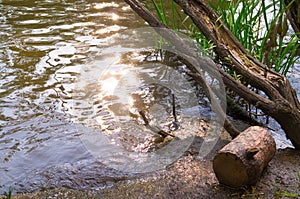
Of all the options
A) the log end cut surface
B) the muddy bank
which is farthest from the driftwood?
the log end cut surface

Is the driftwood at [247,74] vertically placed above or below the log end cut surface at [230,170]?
above

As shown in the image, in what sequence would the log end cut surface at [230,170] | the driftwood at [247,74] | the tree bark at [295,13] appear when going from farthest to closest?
the tree bark at [295,13], the driftwood at [247,74], the log end cut surface at [230,170]

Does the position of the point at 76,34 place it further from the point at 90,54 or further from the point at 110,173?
the point at 110,173

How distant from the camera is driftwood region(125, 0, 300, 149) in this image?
10.1 ft

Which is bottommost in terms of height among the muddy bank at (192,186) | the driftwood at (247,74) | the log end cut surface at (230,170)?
the muddy bank at (192,186)

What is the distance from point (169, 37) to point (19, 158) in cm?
163

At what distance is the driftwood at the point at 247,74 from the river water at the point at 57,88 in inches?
30.5

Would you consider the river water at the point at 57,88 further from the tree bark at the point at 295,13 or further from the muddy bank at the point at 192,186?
the tree bark at the point at 295,13

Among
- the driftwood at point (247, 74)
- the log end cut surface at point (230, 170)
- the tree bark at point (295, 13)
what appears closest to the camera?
the log end cut surface at point (230, 170)

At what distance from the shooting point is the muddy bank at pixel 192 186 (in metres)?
2.64

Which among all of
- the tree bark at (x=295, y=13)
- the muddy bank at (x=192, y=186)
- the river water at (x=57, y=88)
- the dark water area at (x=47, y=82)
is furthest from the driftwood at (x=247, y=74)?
the dark water area at (x=47, y=82)

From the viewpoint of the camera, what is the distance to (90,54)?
5.09 meters

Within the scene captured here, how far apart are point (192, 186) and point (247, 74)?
3.74 ft

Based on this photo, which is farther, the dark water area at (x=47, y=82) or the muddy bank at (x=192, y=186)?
the dark water area at (x=47, y=82)
